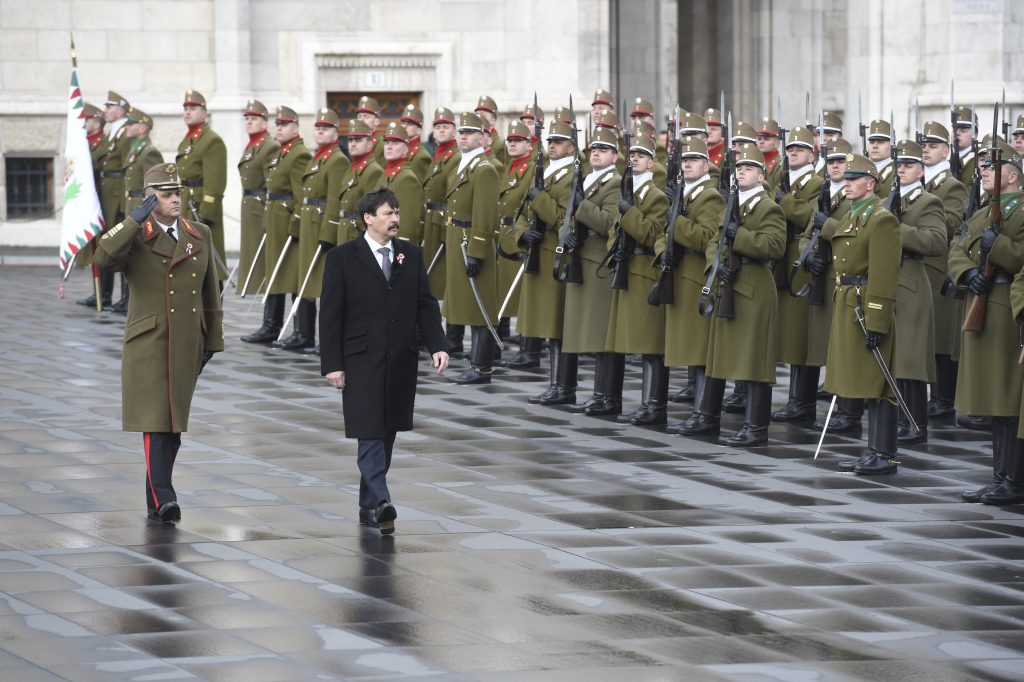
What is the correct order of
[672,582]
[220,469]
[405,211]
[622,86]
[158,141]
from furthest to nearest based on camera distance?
[622,86]
[158,141]
[405,211]
[220,469]
[672,582]

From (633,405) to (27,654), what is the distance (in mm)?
7482

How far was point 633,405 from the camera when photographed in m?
13.9

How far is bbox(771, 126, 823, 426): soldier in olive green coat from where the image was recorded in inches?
510

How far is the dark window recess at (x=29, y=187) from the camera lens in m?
25.6

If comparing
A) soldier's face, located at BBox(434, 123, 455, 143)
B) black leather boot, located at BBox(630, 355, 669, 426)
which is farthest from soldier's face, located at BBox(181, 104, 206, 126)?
black leather boot, located at BBox(630, 355, 669, 426)

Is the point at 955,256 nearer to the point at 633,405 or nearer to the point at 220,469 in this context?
the point at 633,405

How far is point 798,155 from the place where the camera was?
43.7 ft

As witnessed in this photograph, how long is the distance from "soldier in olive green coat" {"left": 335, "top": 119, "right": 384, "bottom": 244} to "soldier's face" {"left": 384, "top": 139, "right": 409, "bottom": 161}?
23 centimetres

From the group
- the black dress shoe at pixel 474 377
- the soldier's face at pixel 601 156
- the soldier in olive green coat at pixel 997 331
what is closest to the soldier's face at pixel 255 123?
the black dress shoe at pixel 474 377

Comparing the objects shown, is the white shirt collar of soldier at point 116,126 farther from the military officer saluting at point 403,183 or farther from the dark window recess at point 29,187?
the dark window recess at point 29,187

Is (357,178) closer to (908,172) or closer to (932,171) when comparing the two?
(932,171)

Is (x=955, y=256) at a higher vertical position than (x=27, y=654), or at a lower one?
higher

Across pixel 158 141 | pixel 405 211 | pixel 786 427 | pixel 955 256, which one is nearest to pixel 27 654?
pixel 955 256

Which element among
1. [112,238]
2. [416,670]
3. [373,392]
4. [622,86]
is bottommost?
[416,670]
